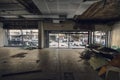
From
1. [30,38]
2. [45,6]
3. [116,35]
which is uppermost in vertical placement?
[45,6]

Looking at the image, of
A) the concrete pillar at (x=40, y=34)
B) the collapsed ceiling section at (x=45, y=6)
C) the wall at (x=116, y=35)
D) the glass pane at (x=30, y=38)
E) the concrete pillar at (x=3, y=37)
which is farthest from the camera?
the glass pane at (x=30, y=38)

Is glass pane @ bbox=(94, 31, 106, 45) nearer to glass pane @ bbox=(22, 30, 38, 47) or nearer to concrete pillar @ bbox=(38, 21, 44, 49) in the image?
concrete pillar @ bbox=(38, 21, 44, 49)

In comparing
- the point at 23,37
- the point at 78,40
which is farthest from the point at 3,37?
the point at 78,40

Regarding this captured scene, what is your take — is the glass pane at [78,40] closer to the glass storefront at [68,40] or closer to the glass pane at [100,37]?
the glass storefront at [68,40]

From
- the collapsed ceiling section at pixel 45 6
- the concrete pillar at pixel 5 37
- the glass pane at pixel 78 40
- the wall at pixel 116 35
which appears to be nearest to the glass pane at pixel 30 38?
the concrete pillar at pixel 5 37

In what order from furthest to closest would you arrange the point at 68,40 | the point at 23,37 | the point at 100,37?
the point at 23,37
the point at 68,40
the point at 100,37

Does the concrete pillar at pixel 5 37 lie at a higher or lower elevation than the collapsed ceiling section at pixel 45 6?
lower

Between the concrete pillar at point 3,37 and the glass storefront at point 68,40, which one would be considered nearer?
the concrete pillar at point 3,37

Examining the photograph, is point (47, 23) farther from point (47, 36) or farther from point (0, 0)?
point (0, 0)

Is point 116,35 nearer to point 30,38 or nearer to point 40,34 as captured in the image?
point 40,34

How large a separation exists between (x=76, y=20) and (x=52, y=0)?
10.2 m

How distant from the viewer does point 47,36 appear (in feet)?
73.8

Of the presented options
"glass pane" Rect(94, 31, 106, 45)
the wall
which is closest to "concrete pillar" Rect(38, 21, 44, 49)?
"glass pane" Rect(94, 31, 106, 45)

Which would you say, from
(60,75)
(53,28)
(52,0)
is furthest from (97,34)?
(60,75)
